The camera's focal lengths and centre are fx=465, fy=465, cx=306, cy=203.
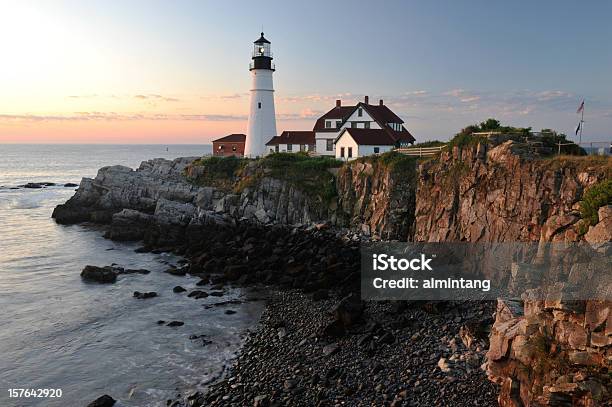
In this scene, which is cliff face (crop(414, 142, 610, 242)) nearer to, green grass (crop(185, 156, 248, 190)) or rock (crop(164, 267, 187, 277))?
rock (crop(164, 267, 187, 277))

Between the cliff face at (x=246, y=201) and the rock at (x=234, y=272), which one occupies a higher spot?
the cliff face at (x=246, y=201)

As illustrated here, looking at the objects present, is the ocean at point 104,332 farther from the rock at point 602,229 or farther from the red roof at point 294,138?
the red roof at point 294,138

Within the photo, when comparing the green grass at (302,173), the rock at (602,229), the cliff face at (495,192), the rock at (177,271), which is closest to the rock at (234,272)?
the rock at (177,271)

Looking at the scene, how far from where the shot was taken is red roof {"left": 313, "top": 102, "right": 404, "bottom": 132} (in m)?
49.9

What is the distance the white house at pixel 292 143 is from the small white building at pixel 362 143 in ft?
26.5

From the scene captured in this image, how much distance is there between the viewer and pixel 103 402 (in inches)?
623

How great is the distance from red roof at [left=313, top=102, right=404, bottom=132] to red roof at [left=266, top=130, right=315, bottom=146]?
2161 mm

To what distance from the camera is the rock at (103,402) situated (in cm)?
1575

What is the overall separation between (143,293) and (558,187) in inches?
881

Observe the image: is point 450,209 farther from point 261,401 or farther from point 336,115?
point 336,115

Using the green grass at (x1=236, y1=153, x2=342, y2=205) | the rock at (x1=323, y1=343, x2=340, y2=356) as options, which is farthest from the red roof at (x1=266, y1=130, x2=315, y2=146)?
the rock at (x1=323, y1=343, x2=340, y2=356)

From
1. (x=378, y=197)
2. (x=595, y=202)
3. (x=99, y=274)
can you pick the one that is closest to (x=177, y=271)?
(x=99, y=274)

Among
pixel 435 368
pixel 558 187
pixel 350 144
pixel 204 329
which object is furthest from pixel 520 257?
pixel 350 144

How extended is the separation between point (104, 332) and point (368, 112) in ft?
118
